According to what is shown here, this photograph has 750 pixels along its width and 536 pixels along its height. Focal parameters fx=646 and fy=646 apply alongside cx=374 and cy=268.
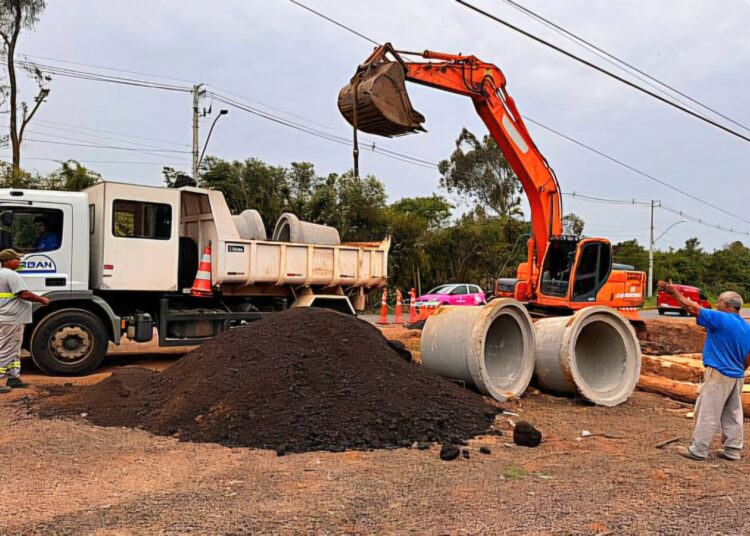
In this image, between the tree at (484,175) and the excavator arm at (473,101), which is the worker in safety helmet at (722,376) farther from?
the tree at (484,175)

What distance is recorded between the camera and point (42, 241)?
31.6 feet

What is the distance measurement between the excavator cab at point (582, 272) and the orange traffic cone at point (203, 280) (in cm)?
657

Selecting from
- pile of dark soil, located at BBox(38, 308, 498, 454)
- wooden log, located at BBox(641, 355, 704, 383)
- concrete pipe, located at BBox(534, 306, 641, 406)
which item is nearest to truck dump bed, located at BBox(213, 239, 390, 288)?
pile of dark soil, located at BBox(38, 308, 498, 454)

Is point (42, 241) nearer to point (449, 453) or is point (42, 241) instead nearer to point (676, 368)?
point (449, 453)

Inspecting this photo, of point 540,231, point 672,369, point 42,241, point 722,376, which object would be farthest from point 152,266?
point 672,369

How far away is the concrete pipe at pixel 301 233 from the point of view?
39.0 feet

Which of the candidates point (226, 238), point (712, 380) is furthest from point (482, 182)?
point (712, 380)

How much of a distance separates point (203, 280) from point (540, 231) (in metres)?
6.94

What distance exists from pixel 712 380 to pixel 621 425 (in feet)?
5.52

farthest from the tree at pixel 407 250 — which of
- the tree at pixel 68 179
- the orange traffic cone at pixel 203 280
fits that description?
the orange traffic cone at pixel 203 280

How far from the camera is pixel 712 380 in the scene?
19.4 feet

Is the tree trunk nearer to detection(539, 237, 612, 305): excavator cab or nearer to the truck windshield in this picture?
the truck windshield

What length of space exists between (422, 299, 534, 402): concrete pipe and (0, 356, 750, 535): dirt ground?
1532 millimetres

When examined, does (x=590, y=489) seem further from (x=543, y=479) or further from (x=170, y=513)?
(x=170, y=513)
